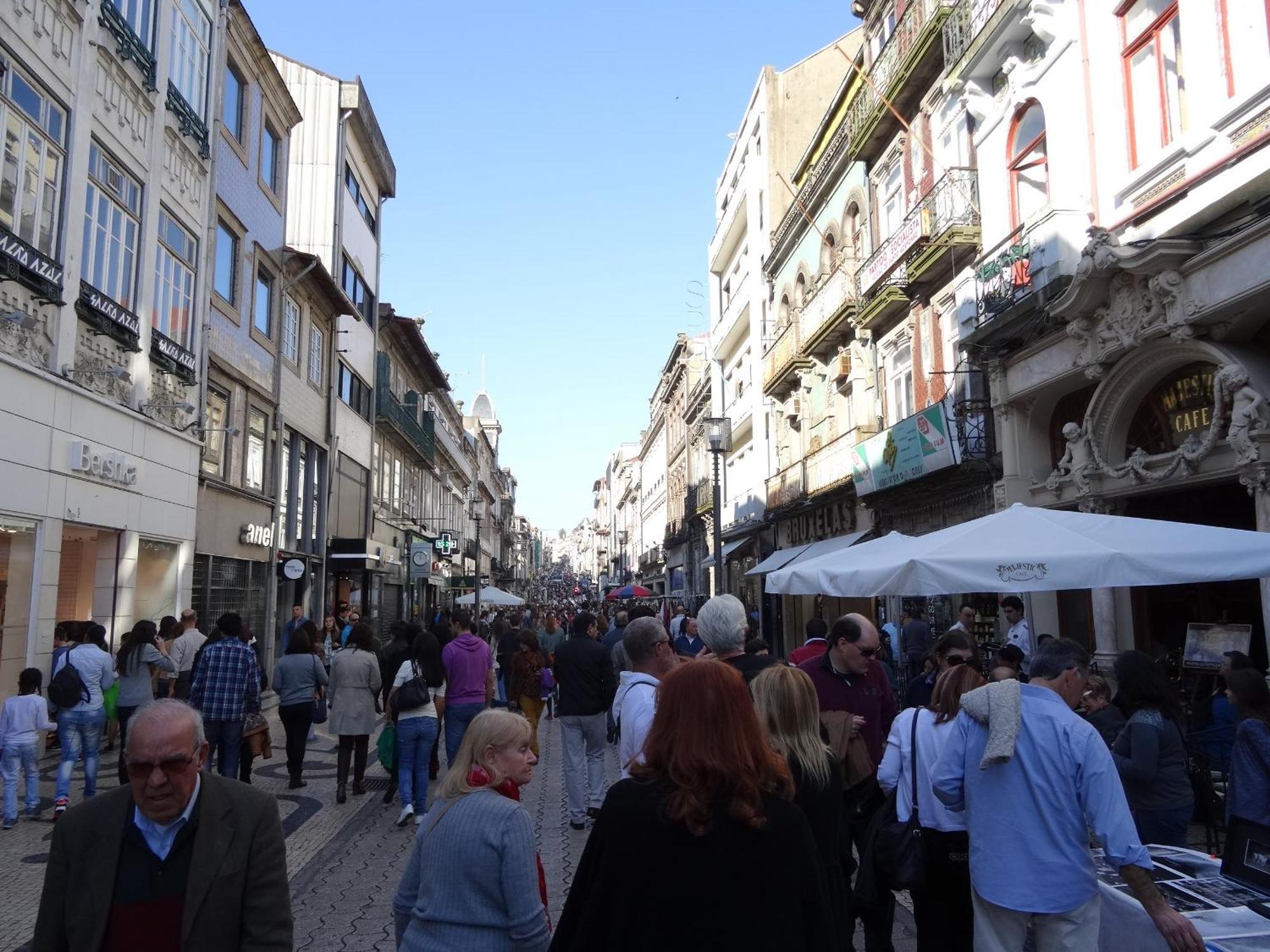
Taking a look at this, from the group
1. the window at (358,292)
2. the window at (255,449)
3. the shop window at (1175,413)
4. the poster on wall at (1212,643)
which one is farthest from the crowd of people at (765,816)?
the window at (358,292)

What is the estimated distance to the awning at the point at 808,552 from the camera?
21.4 m

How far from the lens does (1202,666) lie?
10.3m

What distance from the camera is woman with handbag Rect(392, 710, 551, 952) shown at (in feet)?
10.0

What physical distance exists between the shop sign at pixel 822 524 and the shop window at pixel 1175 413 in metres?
10.0

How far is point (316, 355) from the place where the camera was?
2442 centimetres

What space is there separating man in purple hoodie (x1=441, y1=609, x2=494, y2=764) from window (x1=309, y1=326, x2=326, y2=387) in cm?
1613

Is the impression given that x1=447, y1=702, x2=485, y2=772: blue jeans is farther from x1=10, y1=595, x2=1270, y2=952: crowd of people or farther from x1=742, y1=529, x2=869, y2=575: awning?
x1=742, y1=529, x2=869, y2=575: awning

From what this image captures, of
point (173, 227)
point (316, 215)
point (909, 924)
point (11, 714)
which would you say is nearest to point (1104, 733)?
point (909, 924)

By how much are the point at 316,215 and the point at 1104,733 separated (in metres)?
22.7

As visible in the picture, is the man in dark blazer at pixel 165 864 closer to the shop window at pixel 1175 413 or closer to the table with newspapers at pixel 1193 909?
the table with newspapers at pixel 1193 909

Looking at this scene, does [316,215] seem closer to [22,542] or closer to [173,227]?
[173,227]

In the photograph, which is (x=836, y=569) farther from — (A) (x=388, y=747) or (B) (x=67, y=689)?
(B) (x=67, y=689)

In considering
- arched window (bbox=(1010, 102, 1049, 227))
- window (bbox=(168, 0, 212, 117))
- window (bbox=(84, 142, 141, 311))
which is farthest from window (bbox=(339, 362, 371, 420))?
arched window (bbox=(1010, 102, 1049, 227))

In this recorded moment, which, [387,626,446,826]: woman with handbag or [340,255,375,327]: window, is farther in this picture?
[340,255,375,327]: window
